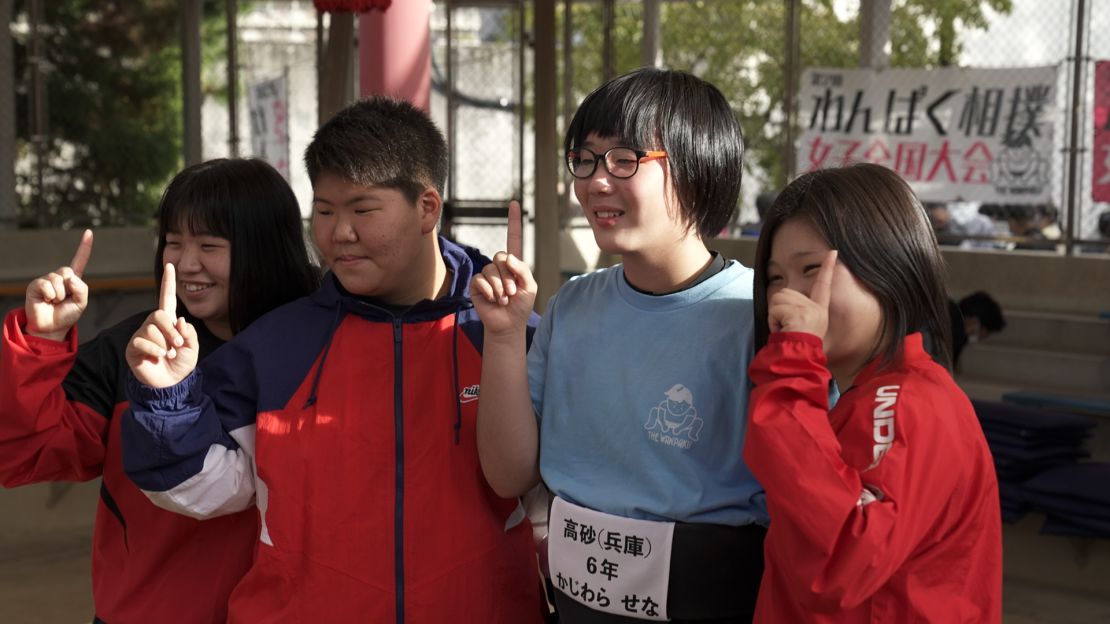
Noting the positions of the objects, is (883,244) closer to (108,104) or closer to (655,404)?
(655,404)

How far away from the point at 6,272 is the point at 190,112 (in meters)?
2.03

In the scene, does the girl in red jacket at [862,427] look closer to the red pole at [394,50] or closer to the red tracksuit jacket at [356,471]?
the red tracksuit jacket at [356,471]

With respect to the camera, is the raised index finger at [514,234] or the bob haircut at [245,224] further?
the bob haircut at [245,224]

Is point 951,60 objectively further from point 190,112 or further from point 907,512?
point 907,512

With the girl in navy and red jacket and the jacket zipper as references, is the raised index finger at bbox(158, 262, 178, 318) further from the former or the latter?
the jacket zipper

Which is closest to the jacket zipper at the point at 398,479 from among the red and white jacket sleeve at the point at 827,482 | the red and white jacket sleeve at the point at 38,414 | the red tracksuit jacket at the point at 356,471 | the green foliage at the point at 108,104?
the red tracksuit jacket at the point at 356,471

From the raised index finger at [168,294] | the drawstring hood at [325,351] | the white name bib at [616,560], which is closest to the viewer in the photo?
the white name bib at [616,560]

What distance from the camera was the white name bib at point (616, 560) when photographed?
170 centimetres

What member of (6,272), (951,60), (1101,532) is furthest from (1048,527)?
(6,272)

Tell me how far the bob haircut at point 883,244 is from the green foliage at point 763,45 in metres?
7.30

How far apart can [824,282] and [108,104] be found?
10.3 meters

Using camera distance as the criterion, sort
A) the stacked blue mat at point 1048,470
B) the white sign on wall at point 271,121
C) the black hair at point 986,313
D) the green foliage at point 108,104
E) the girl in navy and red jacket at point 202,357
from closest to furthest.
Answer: the girl in navy and red jacket at point 202,357 < the stacked blue mat at point 1048,470 < the black hair at point 986,313 < the white sign on wall at point 271,121 < the green foliage at point 108,104

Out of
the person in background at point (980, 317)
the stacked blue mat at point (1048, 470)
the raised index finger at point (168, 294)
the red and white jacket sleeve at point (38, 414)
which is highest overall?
the raised index finger at point (168, 294)

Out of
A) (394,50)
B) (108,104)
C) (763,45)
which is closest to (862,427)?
(394,50)
